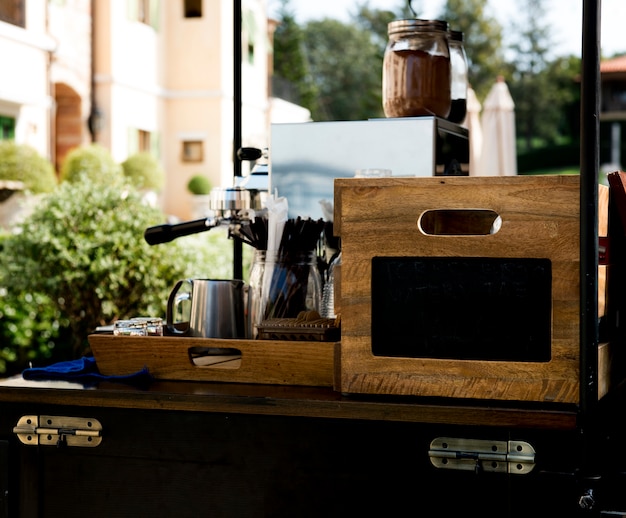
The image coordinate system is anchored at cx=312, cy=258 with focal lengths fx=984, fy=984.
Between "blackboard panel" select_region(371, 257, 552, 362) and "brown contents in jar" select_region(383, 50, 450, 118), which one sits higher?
"brown contents in jar" select_region(383, 50, 450, 118)

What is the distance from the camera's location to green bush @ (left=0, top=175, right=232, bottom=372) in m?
5.38

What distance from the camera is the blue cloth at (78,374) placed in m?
1.60

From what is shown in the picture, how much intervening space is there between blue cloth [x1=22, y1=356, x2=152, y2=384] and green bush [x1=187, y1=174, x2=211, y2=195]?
15.6 m

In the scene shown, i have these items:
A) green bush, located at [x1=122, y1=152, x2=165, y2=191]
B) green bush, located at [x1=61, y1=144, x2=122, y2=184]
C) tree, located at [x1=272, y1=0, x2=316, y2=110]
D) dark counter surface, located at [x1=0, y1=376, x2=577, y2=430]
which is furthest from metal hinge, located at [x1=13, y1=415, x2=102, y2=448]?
tree, located at [x1=272, y1=0, x2=316, y2=110]

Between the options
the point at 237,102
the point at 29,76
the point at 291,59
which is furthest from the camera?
the point at 291,59

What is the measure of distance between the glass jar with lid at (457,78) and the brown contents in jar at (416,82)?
0.24ft

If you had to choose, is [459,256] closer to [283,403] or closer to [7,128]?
[283,403]

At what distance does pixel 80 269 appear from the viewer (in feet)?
17.7

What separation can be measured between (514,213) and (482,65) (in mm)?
34528

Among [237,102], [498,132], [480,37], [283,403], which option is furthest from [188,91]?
[480,37]

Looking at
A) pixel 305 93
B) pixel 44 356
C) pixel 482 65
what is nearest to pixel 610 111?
pixel 482 65

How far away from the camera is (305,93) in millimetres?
30188

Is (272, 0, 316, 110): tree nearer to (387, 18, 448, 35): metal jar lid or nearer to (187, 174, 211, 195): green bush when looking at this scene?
(187, 174, 211, 195): green bush

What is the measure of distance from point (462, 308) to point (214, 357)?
51 cm
